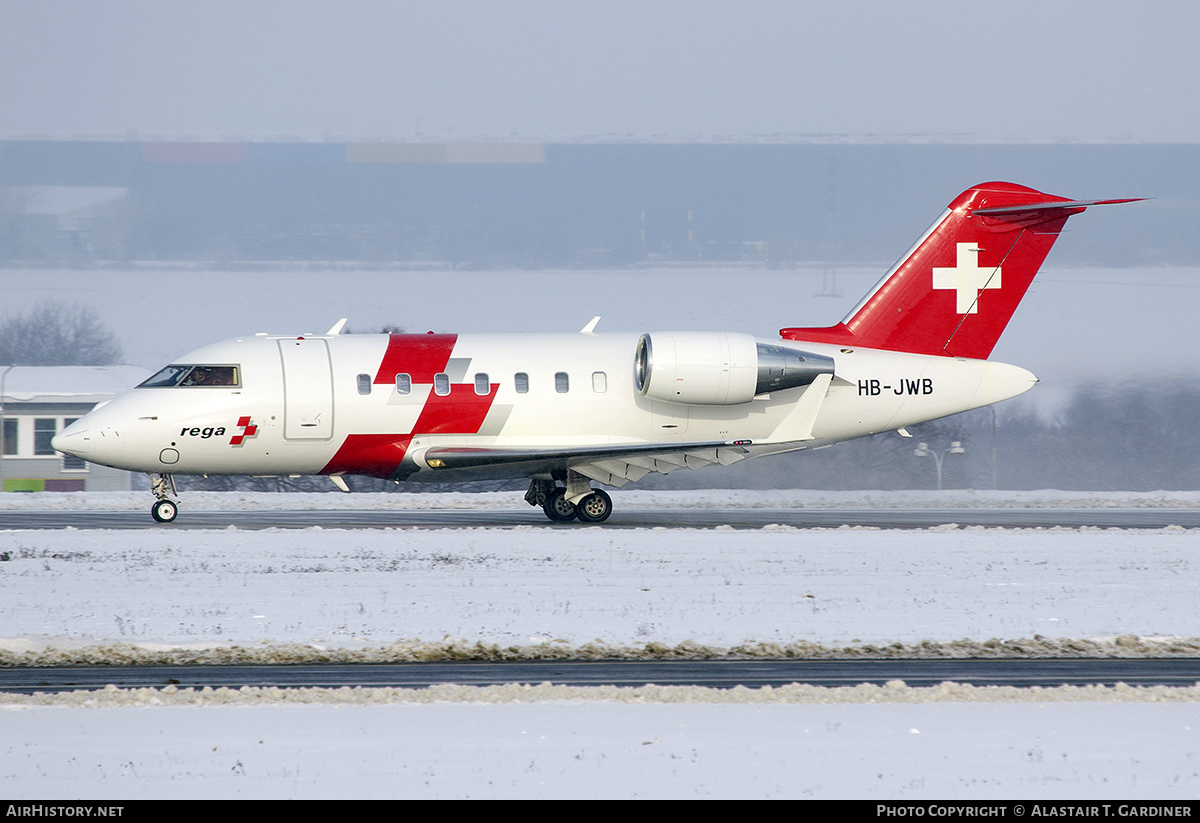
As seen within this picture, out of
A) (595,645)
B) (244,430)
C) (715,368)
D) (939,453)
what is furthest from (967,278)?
(939,453)

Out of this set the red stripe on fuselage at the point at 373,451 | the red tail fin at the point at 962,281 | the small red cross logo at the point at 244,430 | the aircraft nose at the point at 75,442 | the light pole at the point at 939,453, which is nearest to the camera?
the aircraft nose at the point at 75,442

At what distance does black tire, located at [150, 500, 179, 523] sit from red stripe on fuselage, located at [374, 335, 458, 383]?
460cm

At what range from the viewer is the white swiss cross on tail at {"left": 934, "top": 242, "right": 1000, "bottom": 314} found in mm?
24078

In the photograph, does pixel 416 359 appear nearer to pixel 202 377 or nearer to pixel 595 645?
pixel 202 377

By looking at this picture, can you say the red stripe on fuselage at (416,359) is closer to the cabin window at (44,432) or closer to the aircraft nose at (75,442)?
the aircraft nose at (75,442)

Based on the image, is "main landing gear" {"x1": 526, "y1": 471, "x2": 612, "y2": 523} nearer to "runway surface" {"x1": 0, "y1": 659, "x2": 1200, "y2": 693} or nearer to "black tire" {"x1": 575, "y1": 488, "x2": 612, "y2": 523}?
"black tire" {"x1": 575, "y1": 488, "x2": 612, "y2": 523}

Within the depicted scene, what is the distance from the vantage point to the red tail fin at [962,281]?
23891 mm

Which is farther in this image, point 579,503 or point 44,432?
point 44,432

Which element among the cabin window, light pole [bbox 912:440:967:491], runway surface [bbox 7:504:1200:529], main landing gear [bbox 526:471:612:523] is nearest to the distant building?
the cabin window

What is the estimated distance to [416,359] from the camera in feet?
73.5

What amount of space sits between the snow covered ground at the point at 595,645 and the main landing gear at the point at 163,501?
5.89 ft

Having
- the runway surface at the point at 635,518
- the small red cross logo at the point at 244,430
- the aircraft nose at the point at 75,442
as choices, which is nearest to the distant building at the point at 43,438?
the runway surface at the point at 635,518

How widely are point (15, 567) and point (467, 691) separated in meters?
9.40

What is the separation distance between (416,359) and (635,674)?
42.4 feet
